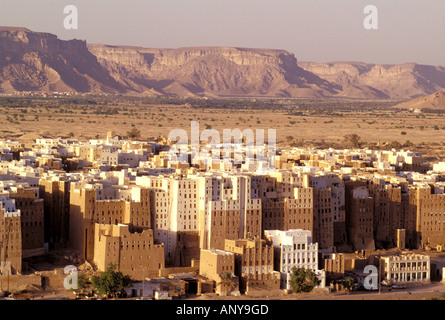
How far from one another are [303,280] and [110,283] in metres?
8.17

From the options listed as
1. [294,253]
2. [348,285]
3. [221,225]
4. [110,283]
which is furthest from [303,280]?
[110,283]

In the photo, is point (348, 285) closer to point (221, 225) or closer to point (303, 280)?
point (303, 280)

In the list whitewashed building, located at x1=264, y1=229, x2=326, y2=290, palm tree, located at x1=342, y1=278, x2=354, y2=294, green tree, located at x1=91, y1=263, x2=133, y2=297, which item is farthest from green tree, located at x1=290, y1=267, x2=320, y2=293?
green tree, located at x1=91, y1=263, x2=133, y2=297

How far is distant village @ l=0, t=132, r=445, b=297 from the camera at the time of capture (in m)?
43.9

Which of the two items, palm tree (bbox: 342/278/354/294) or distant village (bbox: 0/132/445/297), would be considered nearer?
distant village (bbox: 0/132/445/297)

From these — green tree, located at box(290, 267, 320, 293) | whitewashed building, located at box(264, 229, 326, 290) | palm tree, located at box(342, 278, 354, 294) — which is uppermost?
whitewashed building, located at box(264, 229, 326, 290)

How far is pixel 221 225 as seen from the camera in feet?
158

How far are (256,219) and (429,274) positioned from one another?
8175 millimetres

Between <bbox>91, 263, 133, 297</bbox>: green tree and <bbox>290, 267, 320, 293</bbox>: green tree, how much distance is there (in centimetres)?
687

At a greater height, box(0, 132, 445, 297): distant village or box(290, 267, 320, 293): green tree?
box(0, 132, 445, 297): distant village

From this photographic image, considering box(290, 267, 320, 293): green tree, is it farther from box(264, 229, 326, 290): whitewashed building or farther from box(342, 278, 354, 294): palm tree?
box(342, 278, 354, 294): palm tree

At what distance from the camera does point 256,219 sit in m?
49.0
